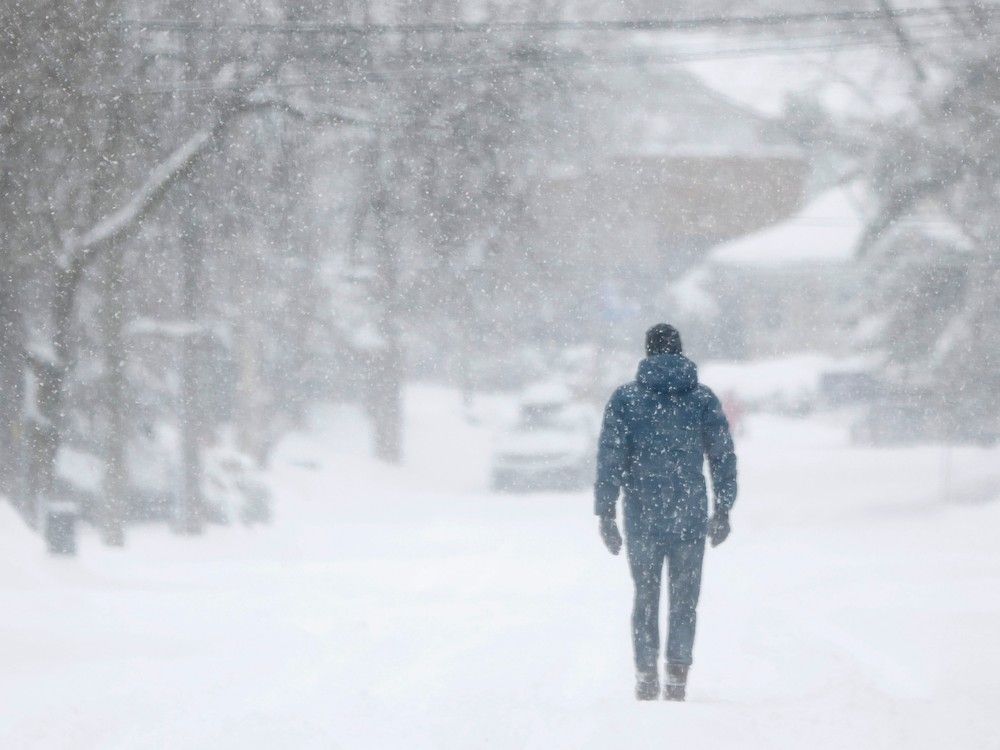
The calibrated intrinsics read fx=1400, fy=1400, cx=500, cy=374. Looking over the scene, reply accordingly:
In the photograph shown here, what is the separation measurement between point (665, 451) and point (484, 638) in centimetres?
309

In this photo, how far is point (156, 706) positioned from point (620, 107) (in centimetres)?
3632

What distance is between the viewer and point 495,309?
116 ft

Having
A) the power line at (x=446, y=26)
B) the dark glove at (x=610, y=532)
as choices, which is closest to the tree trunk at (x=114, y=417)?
the power line at (x=446, y=26)

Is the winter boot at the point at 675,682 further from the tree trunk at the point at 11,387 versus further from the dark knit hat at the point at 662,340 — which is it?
the tree trunk at the point at 11,387

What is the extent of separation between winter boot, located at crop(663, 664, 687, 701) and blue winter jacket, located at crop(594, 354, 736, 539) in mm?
653

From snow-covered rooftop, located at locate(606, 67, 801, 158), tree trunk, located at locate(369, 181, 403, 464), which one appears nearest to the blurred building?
snow-covered rooftop, located at locate(606, 67, 801, 158)

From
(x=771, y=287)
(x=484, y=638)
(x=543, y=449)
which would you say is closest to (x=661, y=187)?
(x=771, y=287)

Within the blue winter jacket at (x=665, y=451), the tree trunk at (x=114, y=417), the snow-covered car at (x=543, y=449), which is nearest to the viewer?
the blue winter jacket at (x=665, y=451)

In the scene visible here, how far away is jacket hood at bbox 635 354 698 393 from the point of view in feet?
20.9

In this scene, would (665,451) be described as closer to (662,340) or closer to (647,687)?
(662,340)

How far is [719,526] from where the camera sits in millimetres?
6418

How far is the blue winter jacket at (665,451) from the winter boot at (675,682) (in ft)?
2.14

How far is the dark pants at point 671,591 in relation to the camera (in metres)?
6.39

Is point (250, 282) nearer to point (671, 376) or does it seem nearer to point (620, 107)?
point (671, 376)
